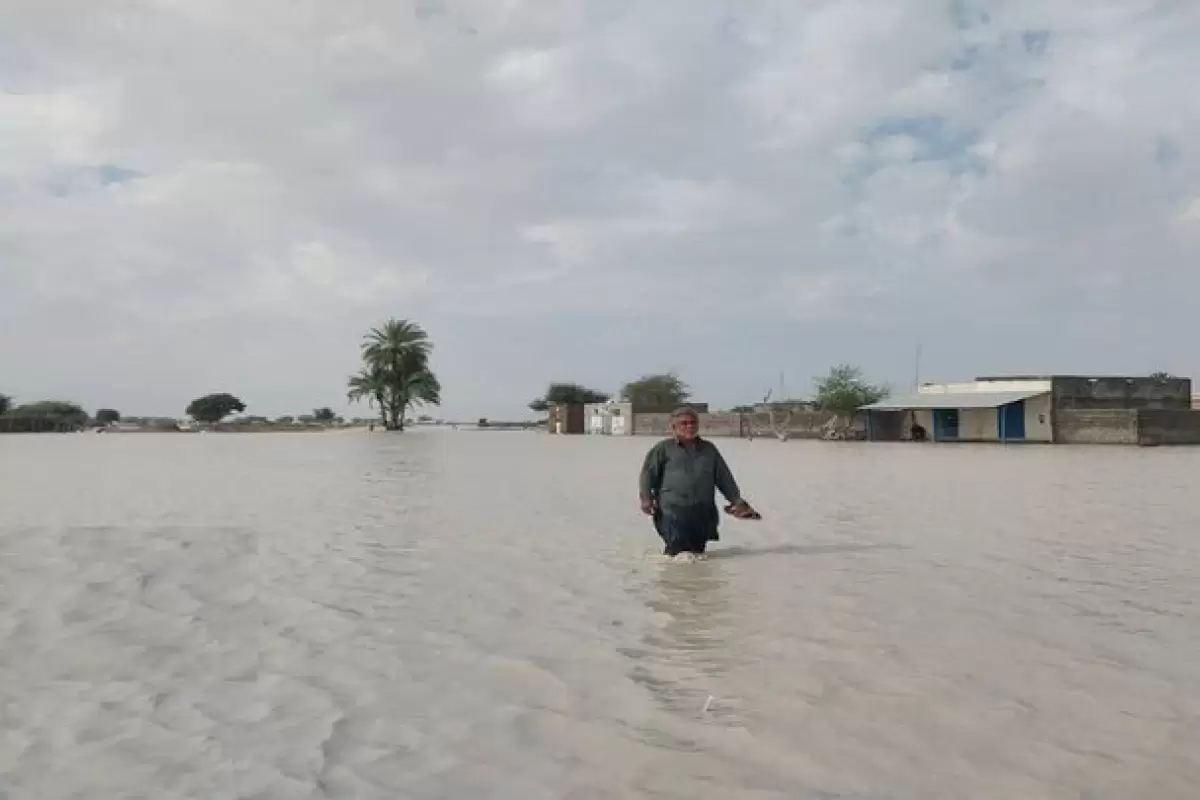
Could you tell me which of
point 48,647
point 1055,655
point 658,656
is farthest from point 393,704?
point 1055,655

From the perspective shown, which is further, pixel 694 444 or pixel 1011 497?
pixel 1011 497

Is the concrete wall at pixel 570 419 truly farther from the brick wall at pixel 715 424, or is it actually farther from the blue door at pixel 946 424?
the blue door at pixel 946 424

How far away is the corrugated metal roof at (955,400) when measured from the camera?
42156 millimetres

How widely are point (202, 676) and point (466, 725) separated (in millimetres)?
1490

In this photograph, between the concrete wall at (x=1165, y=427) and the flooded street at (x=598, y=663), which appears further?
the concrete wall at (x=1165, y=427)

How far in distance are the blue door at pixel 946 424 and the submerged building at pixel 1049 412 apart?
0.06 ft

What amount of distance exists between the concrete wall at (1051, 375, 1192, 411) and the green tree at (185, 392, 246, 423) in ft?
320

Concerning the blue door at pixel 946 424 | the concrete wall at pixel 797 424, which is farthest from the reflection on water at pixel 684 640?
the concrete wall at pixel 797 424

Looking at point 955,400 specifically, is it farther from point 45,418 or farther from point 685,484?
point 45,418

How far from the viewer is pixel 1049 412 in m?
A: 41.3

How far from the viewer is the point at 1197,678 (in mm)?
4789

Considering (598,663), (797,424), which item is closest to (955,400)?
(797,424)

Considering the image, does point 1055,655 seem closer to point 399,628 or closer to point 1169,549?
point 399,628

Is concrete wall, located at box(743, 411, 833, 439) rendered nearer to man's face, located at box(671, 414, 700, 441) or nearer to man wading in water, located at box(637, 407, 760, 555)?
man wading in water, located at box(637, 407, 760, 555)
